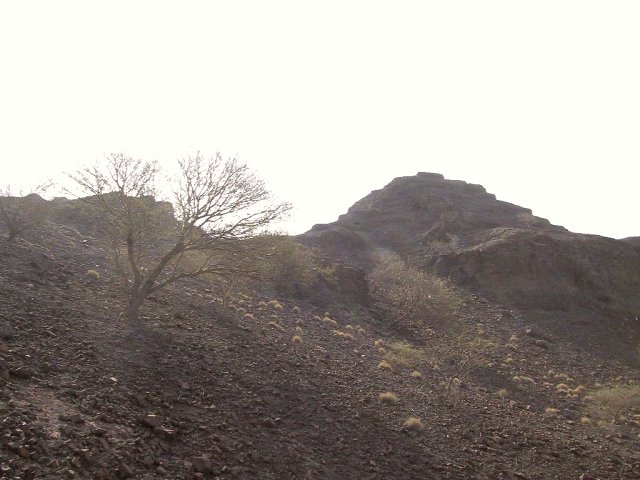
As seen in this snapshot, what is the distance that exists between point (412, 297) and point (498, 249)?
12793mm

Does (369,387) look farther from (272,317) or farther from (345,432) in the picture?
(272,317)

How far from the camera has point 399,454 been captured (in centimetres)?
1066

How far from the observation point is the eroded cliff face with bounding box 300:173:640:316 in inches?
1458

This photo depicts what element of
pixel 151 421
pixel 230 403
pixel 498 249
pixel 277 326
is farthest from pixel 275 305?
pixel 498 249

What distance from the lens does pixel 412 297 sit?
3103 centimetres

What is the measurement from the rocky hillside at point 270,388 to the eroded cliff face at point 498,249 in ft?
21.6

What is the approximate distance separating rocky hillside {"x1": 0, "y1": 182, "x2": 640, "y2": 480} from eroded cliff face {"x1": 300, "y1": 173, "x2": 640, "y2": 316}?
6.59 metres

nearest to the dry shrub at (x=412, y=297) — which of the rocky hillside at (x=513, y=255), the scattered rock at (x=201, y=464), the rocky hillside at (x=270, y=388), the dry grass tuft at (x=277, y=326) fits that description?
the rocky hillside at (x=270, y=388)

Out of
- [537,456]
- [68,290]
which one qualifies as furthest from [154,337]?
[537,456]

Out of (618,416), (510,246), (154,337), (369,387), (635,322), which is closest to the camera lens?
(154,337)

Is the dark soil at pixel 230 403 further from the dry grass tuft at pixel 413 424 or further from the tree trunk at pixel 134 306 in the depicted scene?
the tree trunk at pixel 134 306

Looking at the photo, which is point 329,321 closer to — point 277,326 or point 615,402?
point 277,326

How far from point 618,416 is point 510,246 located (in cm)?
2360

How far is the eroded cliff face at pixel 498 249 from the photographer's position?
37031 millimetres
